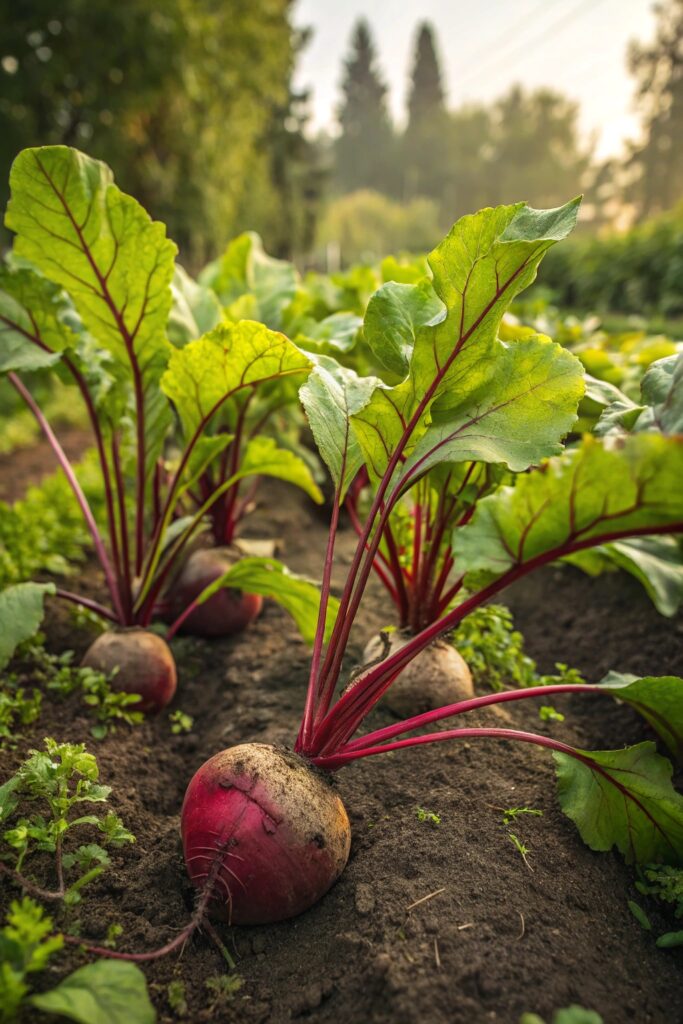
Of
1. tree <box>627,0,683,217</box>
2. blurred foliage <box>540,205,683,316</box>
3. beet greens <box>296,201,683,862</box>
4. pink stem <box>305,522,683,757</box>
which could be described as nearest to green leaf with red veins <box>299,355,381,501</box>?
beet greens <box>296,201,683,862</box>

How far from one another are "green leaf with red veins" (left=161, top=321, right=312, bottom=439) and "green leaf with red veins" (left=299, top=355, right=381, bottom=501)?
79 millimetres

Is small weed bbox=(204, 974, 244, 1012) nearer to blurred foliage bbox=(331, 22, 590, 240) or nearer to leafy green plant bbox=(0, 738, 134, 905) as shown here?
leafy green plant bbox=(0, 738, 134, 905)

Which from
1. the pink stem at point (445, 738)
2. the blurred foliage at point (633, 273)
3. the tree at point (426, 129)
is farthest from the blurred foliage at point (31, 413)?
the tree at point (426, 129)

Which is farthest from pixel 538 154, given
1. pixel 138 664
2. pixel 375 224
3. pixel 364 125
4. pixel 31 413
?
pixel 138 664

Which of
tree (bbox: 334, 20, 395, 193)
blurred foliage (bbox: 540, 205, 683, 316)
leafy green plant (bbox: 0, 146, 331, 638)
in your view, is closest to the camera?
leafy green plant (bbox: 0, 146, 331, 638)

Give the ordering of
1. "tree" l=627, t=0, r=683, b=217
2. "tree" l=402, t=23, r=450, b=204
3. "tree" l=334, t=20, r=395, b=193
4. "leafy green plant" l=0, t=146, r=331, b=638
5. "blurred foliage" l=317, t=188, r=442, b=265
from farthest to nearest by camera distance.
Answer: "tree" l=334, t=20, r=395, b=193 < "tree" l=402, t=23, r=450, b=204 < "blurred foliage" l=317, t=188, r=442, b=265 < "tree" l=627, t=0, r=683, b=217 < "leafy green plant" l=0, t=146, r=331, b=638

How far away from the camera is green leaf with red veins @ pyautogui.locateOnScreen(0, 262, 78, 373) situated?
2.10m

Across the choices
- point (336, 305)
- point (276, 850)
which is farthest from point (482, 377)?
point (336, 305)

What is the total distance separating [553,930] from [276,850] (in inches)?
21.2

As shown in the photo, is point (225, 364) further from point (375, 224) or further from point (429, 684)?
point (375, 224)

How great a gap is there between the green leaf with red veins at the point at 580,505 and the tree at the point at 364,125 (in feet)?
257

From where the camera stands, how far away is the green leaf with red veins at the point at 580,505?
40.6 inches

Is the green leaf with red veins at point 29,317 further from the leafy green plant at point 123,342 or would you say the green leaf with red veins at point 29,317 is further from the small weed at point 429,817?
the small weed at point 429,817

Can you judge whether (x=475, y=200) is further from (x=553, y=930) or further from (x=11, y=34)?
(x=553, y=930)
